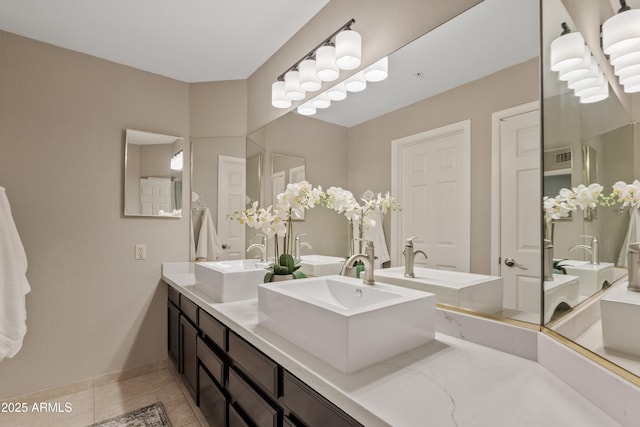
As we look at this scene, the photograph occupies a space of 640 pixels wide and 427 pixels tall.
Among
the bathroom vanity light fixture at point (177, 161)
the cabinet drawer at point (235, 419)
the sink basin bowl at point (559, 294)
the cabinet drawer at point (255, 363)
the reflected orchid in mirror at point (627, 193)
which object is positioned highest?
the bathroom vanity light fixture at point (177, 161)

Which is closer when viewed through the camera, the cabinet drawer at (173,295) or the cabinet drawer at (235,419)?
the cabinet drawer at (235,419)

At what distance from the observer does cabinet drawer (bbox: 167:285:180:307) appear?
7.26 ft

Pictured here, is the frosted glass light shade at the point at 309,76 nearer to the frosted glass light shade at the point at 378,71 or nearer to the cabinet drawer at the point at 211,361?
the frosted glass light shade at the point at 378,71

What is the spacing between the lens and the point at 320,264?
72.6 inches

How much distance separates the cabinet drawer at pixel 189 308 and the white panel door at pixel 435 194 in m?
1.20

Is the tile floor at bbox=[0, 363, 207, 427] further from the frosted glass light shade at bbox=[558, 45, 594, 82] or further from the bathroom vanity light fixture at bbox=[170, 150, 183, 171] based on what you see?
the frosted glass light shade at bbox=[558, 45, 594, 82]

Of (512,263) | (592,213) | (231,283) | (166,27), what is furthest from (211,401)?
(166,27)

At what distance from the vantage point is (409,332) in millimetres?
981

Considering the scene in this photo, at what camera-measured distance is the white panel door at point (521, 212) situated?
953 mm

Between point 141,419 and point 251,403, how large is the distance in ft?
3.95

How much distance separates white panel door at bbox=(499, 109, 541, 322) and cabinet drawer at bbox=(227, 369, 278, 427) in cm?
85


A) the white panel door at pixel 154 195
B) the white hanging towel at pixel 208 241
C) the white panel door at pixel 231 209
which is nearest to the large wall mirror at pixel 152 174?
the white panel door at pixel 154 195

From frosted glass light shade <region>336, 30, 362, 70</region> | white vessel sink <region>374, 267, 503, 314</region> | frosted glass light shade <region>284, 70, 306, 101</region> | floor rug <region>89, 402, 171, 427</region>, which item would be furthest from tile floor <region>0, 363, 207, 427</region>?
frosted glass light shade <region>336, 30, 362, 70</region>

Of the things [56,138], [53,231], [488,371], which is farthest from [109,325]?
[488,371]
